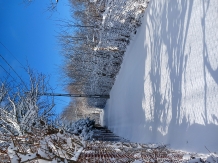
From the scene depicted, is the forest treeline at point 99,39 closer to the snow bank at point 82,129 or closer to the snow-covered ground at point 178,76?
the snow-covered ground at point 178,76

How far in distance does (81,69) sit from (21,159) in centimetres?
1656

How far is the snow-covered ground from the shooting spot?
5.86 metres

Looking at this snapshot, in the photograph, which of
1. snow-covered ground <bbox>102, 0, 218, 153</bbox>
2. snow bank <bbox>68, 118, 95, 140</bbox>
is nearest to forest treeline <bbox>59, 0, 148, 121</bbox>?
snow-covered ground <bbox>102, 0, 218, 153</bbox>

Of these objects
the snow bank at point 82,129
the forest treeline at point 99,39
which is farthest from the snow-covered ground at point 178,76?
the snow bank at point 82,129

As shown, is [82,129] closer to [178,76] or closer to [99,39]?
[99,39]

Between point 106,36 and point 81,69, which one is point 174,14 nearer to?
point 106,36

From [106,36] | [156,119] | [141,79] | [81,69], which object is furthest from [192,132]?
[81,69]

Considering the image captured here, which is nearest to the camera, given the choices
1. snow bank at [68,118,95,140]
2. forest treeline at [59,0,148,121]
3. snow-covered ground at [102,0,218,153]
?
snow-covered ground at [102,0,218,153]

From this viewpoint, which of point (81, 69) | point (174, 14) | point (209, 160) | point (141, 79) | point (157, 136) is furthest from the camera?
point (81, 69)

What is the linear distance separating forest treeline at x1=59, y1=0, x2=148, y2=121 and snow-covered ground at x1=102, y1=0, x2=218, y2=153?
3.07 feet

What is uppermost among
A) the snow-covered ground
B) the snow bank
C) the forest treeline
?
the forest treeline

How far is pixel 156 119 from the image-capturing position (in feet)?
31.7

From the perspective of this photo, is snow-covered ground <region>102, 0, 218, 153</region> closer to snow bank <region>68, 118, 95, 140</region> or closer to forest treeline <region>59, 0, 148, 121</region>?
forest treeline <region>59, 0, 148, 121</region>

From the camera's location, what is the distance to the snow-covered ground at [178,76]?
586 centimetres
